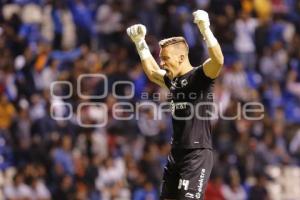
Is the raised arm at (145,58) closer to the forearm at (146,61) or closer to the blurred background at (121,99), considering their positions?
A: the forearm at (146,61)

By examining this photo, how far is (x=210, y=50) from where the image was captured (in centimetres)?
874

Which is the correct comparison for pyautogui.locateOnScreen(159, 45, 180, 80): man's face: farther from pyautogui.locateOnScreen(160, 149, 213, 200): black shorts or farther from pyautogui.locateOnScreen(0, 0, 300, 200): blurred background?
pyautogui.locateOnScreen(0, 0, 300, 200): blurred background

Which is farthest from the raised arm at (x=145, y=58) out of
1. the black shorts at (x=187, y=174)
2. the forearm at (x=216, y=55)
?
the forearm at (x=216, y=55)

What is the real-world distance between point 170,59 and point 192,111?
0.63 m

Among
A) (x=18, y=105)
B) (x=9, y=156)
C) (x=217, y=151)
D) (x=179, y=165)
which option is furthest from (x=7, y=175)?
(x=179, y=165)

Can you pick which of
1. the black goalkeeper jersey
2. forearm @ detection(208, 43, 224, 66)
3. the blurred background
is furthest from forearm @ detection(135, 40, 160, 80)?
the blurred background

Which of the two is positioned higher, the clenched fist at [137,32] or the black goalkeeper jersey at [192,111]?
the clenched fist at [137,32]

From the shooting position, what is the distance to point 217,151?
1795 centimetres

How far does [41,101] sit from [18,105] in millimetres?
523

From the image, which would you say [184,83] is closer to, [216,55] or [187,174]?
[216,55]

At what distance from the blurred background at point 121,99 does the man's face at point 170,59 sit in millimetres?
7942

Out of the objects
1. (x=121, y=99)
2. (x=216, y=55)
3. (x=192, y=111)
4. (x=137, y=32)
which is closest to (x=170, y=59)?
(x=192, y=111)

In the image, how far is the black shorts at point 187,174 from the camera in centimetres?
908

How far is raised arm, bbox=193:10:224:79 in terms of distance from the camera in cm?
872
